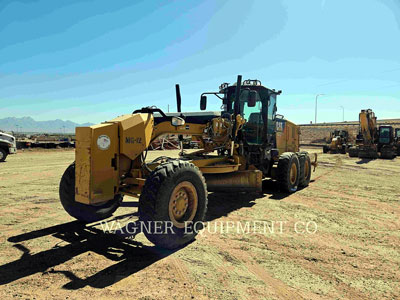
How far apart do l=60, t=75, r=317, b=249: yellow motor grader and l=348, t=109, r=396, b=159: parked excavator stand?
56.5ft

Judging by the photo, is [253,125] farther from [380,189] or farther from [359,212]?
[380,189]

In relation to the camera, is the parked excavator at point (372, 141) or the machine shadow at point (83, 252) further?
the parked excavator at point (372, 141)

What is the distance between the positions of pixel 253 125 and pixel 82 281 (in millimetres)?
5915

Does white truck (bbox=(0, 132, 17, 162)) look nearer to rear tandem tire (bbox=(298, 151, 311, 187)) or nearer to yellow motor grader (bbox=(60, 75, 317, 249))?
yellow motor grader (bbox=(60, 75, 317, 249))

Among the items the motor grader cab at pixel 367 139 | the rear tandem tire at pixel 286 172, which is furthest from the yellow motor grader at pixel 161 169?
the motor grader cab at pixel 367 139

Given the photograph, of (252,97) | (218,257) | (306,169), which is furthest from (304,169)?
(218,257)

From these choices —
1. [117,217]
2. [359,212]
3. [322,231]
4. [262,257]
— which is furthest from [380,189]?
[117,217]

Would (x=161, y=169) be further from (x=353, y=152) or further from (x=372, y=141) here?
(x=372, y=141)

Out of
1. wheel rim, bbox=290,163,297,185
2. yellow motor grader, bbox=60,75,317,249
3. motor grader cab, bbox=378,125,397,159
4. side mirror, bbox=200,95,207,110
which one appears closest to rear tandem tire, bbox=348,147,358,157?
motor grader cab, bbox=378,125,397,159

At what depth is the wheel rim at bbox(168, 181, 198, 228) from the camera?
14.6 feet

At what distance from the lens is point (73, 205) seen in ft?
17.3

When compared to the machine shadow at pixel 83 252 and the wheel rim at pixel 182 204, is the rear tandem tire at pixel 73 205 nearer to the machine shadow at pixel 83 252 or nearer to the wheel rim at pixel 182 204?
the machine shadow at pixel 83 252

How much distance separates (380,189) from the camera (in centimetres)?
949

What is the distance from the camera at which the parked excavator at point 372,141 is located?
21781 mm
